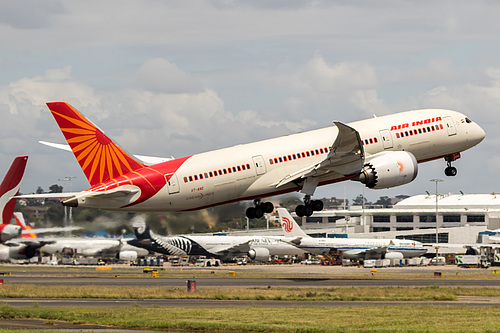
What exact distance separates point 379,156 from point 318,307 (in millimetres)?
12473

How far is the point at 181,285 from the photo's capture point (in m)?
83.6

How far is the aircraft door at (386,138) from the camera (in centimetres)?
6225

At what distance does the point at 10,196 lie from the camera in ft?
238

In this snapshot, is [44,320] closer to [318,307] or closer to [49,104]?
[49,104]

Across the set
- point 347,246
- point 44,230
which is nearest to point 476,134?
point 44,230

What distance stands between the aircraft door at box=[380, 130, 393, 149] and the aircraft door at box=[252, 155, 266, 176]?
9.86 m

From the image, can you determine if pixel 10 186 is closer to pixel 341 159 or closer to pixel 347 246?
pixel 341 159

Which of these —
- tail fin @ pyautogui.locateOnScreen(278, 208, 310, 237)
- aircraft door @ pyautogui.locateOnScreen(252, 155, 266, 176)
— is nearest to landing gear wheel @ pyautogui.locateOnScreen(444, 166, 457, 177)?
aircraft door @ pyautogui.locateOnScreen(252, 155, 266, 176)

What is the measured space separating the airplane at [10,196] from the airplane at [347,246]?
2770 inches

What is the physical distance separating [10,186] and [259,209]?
928 inches

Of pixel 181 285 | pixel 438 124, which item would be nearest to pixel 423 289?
pixel 438 124

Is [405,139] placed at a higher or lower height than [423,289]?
higher

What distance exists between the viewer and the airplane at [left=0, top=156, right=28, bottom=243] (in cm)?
7162

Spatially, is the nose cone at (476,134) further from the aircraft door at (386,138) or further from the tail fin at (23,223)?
the tail fin at (23,223)
